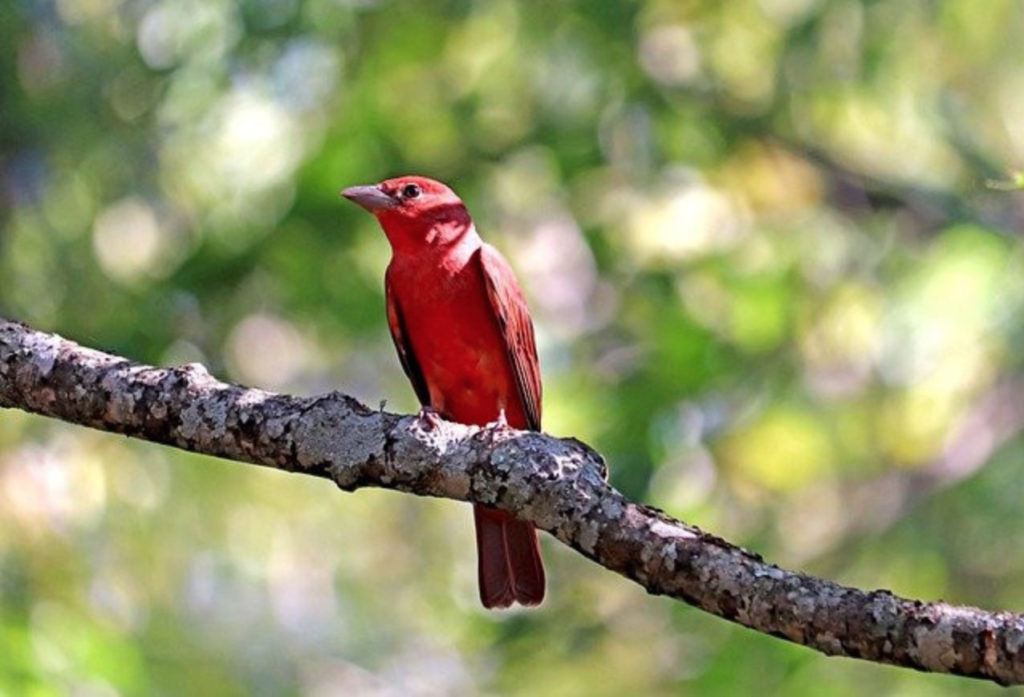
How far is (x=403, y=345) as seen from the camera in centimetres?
550

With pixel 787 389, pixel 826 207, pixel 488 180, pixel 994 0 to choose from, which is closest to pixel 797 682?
pixel 787 389

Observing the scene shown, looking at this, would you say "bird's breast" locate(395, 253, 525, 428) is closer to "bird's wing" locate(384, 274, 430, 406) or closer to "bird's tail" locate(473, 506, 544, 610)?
"bird's wing" locate(384, 274, 430, 406)

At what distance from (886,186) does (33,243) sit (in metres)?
4.03

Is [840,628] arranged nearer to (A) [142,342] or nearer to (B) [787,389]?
(A) [142,342]

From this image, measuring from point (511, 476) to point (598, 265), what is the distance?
439cm

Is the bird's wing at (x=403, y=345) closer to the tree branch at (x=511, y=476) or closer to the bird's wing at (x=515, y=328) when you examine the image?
the bird's wing at (x=515, y=328)

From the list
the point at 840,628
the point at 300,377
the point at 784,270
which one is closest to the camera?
the point at 840,628

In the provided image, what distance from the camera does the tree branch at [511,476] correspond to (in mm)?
3004

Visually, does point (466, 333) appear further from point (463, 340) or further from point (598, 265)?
point (598, 265)

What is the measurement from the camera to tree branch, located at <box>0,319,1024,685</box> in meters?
3.00

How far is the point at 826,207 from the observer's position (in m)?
9.60

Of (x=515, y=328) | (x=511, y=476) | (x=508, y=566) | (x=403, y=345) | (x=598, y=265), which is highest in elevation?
(x=511, y=476)

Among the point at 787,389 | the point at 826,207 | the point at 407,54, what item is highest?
the point at 407,54

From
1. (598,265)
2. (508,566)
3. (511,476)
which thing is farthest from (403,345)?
(598,265)
